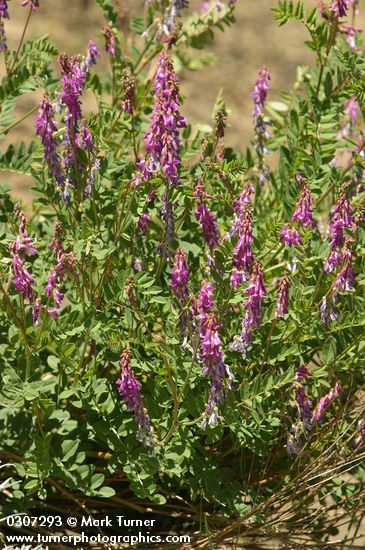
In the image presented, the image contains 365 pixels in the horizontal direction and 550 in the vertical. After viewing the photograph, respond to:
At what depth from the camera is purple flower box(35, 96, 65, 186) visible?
286cm

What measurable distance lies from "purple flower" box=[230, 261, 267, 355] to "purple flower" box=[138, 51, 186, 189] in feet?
1.16

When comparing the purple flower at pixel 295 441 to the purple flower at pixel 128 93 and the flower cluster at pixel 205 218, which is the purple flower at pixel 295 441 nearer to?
the flower cluster at pixel 205 218

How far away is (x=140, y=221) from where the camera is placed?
9.83ft

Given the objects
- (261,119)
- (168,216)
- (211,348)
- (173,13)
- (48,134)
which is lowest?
(211,348)

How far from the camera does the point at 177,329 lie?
9.61 feet

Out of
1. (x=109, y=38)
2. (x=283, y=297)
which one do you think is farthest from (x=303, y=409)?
(x=109, y=38)

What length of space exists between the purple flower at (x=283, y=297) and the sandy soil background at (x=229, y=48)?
411 centimetres

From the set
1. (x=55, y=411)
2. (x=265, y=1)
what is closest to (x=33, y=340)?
(x=55, y=411)

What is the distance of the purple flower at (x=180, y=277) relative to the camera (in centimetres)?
268

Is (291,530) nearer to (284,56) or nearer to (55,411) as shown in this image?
(55,411)

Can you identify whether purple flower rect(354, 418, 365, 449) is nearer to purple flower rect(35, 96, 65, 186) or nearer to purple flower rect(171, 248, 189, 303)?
purple flower rect(171, 248, 189, 303)

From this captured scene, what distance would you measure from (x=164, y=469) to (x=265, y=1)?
19.0 feet

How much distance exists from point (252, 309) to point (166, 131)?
0.53 m

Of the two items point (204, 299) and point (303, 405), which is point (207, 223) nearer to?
point (204, 299)
